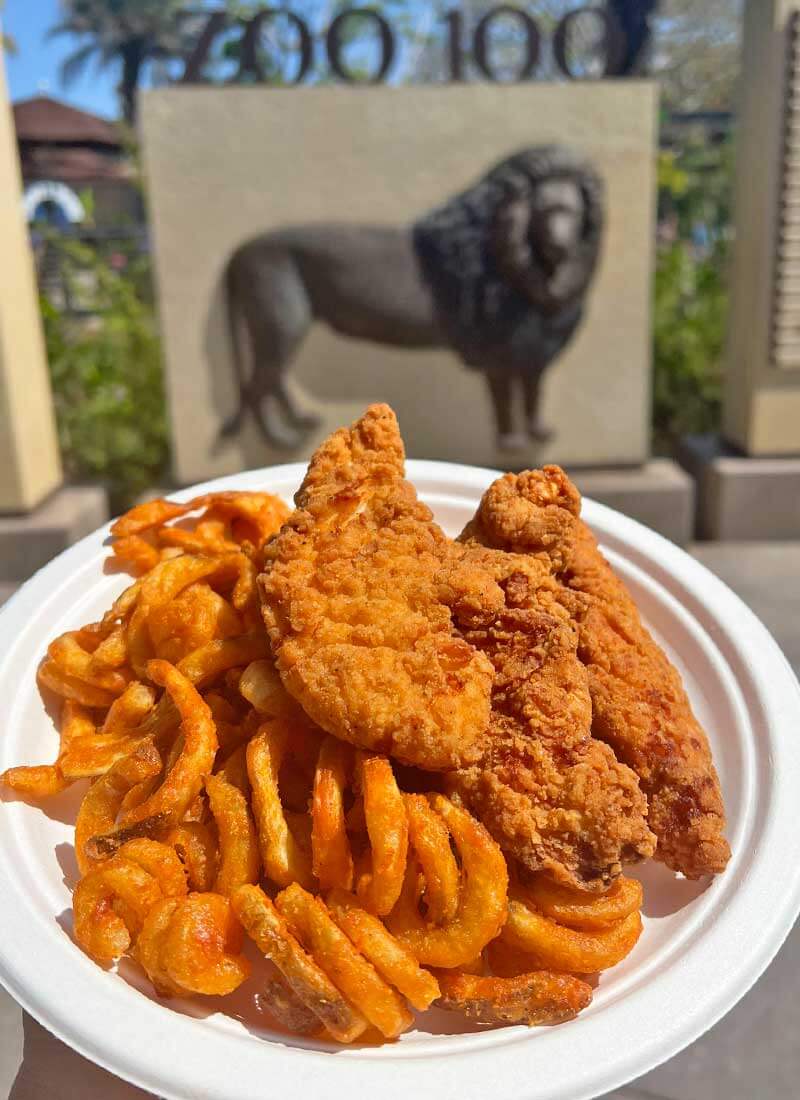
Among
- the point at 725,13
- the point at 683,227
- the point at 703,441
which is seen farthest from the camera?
the point at 725,13

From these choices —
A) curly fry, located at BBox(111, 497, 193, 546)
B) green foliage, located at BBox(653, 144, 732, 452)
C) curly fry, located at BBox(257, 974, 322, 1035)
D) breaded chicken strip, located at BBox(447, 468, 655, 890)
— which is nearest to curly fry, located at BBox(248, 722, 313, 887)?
curly fry, located at BBox(257, 974, 322, 1035)

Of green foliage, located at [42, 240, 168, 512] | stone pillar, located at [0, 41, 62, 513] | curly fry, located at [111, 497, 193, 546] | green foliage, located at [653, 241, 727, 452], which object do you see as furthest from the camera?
green foliage, located at [653, 241, 727, 452]

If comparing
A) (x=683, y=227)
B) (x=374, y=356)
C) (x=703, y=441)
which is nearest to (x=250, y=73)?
(x=374, y=356)

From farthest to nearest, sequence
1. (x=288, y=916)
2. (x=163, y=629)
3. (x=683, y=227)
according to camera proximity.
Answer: (x=683, y=227), (x=163, y=629), (x=288, y=916)

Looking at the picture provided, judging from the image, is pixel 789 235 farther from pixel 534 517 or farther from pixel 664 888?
pixel 664 888

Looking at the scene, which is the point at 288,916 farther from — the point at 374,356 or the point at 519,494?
the point at 374,356

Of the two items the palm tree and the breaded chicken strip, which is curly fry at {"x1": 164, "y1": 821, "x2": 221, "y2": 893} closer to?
the breaded chicken strip

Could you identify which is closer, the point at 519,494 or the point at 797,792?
the point at 797,792
